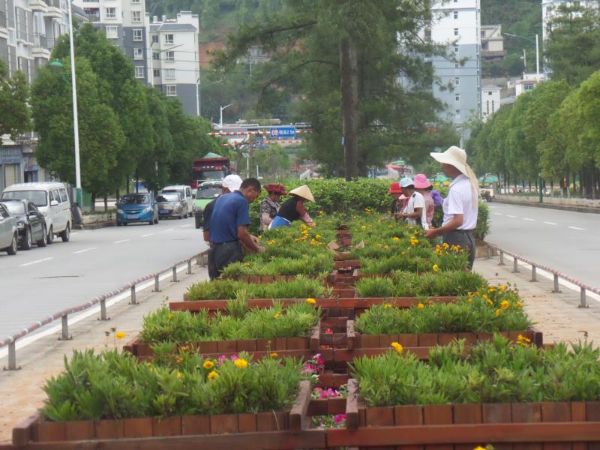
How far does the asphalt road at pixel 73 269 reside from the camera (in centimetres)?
1991

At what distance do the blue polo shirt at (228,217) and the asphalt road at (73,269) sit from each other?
3.26 metres

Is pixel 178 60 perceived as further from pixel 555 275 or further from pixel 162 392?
pixel 162 392

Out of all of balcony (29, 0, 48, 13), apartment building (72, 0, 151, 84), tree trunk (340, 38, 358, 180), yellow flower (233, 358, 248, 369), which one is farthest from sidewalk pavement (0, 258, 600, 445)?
apartment building (72, 0, 151, 84)

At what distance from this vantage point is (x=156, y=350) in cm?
773

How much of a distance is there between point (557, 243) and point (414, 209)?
1425cm

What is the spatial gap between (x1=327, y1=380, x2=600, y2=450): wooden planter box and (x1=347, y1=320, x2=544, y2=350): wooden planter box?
2091 mm

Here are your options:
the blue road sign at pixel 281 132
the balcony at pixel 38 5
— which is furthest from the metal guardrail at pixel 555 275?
the blue road sign at pixel 281 132

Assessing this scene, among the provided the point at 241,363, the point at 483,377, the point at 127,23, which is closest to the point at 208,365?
the point at 241,363

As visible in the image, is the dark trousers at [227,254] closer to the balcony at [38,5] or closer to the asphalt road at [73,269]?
the asphalt road at [73,269]

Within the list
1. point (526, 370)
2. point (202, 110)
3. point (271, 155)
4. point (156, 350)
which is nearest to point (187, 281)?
point (156, 350)

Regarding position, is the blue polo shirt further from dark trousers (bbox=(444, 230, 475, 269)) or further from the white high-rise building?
the white high-rise building

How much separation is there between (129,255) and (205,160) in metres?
54.0

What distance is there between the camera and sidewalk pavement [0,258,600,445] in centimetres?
1078

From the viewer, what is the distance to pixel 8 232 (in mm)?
36031
